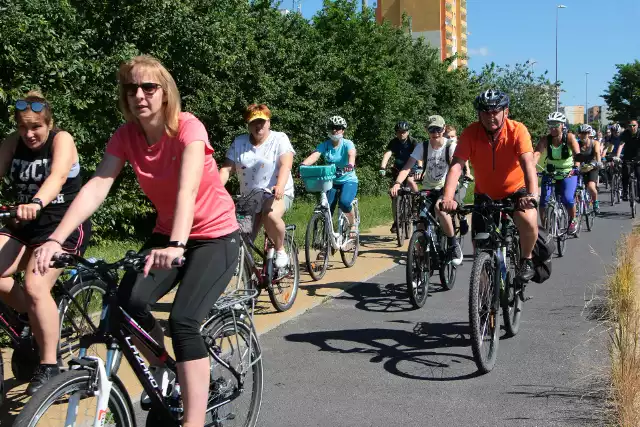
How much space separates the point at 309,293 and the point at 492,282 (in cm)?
287

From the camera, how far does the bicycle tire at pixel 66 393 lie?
271 cm

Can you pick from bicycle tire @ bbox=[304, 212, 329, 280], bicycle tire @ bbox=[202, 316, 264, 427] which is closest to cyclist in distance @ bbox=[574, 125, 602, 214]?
bicycle tire @ bbox=[304, 212, 329, 280]

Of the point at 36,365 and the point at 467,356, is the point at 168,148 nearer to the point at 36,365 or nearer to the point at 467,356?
the point at 36,365

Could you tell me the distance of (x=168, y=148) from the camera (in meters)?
3.36

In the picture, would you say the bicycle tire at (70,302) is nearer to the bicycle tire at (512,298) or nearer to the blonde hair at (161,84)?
the blonde hair at (161,84)

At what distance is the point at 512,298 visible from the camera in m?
6.14

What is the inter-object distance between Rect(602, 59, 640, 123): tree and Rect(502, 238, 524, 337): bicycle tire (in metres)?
77.6

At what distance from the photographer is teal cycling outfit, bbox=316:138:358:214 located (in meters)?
9.55

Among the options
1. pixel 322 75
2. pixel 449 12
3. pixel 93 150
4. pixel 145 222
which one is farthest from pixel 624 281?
pixel 449 12

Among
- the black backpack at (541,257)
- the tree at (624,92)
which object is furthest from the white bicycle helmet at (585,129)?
the tree at (624,92)

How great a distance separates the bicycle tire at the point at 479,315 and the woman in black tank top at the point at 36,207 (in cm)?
270

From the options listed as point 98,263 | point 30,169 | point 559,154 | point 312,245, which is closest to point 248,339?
point 98,263

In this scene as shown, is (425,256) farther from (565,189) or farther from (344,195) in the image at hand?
(565,189)

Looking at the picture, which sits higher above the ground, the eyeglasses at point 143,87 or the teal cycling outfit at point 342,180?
the eyeglasses at point 143,87
